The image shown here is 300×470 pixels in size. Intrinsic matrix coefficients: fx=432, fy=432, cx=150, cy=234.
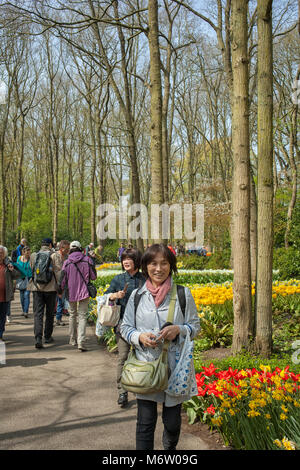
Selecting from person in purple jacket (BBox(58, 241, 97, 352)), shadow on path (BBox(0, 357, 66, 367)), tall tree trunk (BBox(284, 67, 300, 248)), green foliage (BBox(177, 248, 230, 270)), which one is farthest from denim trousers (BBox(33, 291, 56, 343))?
green foliage (BBox(177, 248, 230, 270))

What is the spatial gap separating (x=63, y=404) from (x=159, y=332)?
2.30 metres

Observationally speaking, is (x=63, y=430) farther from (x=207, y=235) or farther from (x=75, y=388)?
(x=207, y=235)

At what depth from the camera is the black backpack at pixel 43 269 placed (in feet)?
24.8

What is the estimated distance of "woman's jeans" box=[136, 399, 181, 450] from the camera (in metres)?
2.89

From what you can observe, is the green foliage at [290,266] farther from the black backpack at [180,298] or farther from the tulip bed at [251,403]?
the black backpack at [180,298]

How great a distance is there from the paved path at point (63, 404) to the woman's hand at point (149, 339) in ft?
3.88

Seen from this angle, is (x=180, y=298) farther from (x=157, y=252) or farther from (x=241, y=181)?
(x=241, y=181)

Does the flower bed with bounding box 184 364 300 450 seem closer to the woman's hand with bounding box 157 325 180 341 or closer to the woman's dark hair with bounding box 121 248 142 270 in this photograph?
the woman's hand with bounding box 157 325 180 341

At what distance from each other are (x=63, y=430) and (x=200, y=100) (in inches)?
1173

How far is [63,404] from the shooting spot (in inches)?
183

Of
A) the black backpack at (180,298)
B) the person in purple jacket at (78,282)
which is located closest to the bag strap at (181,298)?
the black backpack at (180,298)

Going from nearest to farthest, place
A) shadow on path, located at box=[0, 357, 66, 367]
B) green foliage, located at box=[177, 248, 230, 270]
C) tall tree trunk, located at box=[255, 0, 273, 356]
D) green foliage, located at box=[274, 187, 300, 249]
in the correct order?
1. tall tree trunk, located at box=[255, 0, 273, 356]
2. shadow on path, located at box=[0, 357, 66, 367]
3. green foliage, located at box=[274, 187, 300, 249]
4. green foliage, located at box=[177, 248, 230, 270]

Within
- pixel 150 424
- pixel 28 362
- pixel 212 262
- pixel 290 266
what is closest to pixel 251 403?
pixel 150 424
